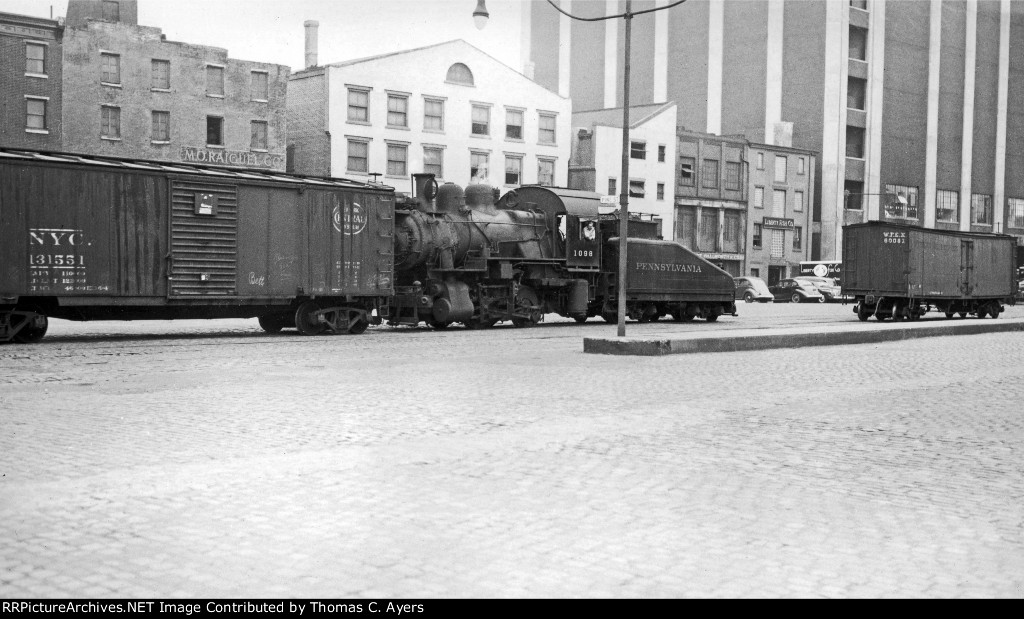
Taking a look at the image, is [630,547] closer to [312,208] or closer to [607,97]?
[312,208]

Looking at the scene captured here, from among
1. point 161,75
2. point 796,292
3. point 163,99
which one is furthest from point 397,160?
point 796,292

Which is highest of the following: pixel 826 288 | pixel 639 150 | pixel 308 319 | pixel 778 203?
pixel 639 150

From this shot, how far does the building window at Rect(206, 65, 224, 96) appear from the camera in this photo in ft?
176

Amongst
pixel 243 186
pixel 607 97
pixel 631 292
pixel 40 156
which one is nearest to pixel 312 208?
pixel 243 186

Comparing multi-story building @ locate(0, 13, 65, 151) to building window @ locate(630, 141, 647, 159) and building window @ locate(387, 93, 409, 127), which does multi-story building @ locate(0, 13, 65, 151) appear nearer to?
building window @ locate(387, 93, 409, 127)

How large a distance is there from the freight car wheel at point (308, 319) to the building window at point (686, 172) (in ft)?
162

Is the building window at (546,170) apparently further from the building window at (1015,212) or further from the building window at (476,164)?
the building window at (1015,212)

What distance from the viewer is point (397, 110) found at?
190 feet

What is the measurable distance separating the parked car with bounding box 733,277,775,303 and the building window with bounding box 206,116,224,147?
27374mm

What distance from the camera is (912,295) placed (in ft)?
117

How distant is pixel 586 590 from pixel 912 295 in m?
33.5

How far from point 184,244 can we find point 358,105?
36246 mm

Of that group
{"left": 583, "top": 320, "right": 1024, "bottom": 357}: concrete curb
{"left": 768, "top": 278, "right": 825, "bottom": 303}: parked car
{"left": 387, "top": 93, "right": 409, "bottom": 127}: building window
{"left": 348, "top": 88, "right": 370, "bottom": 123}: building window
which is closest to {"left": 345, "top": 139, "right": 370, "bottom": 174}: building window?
{"left": 348, "top": 88, "right": 370, "bottom": 123}: building window

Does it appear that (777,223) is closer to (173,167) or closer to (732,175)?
(732,175)
